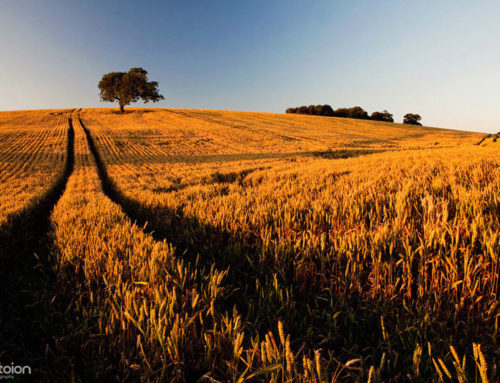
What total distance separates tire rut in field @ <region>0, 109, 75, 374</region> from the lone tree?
71.4 m

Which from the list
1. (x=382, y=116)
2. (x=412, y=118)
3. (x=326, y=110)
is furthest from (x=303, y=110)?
(x=412, y=118)

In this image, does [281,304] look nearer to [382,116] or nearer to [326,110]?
[326,110]

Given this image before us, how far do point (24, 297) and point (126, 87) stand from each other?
75.7 m

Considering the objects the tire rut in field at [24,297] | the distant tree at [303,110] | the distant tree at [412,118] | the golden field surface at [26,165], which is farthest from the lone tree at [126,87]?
the distant tree at [412,118]

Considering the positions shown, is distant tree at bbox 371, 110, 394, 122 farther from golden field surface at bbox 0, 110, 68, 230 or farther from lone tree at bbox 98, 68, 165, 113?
golden field surface at bbox 0, 110, 68, 230

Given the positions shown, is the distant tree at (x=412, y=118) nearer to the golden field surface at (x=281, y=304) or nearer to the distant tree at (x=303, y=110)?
the distant tree at (x=303, y=110)

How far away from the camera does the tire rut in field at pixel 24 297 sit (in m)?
1.62

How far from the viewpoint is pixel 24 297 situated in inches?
92.7

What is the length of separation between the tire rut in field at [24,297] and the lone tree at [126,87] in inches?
2812

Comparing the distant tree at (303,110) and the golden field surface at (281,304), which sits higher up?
the distant tree at (303,110)

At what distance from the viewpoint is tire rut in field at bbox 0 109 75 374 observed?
1623 mm

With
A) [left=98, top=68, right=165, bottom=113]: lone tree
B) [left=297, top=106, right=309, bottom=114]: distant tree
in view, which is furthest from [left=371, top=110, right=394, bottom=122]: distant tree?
[left=98, top=68, right=165, bottom=113]: lone tree

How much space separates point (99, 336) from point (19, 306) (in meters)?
1.55

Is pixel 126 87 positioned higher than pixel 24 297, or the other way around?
pixel 126 87
